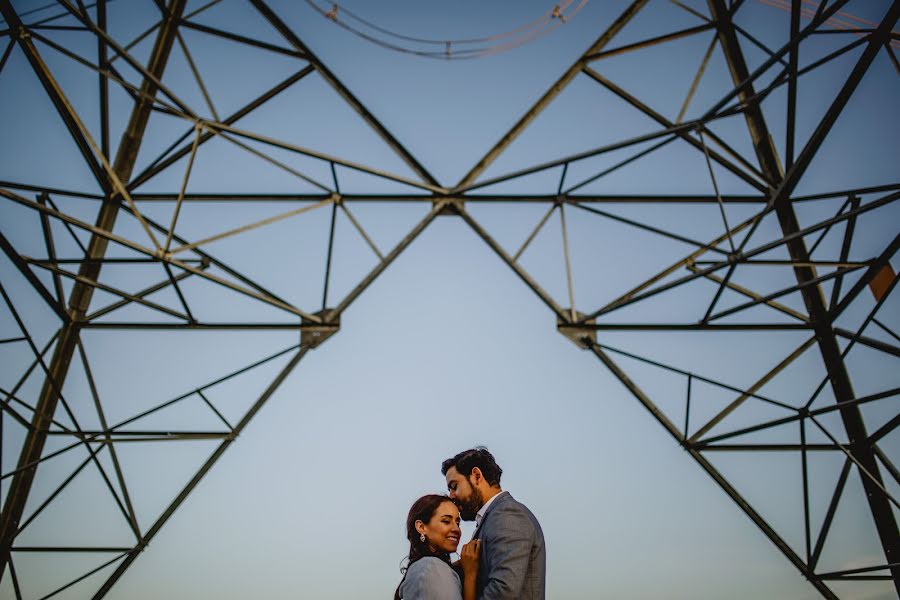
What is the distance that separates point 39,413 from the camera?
23.6 ft

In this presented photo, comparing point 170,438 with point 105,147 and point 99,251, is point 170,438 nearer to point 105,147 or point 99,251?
point 99,251

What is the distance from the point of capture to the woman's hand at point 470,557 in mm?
3633

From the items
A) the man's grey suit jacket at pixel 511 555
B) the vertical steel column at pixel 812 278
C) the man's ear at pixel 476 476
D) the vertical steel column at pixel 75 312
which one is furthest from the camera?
the vertical steel column at pixel 75 312

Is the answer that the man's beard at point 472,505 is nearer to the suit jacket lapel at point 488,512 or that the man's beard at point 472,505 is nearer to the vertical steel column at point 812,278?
the suit jacket lapel at point 488,512

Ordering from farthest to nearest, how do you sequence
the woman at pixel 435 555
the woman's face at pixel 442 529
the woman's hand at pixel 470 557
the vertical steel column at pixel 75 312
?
1. the vertical steel column at pixel 75 312
2. the woman's face at pixel 442 529
3. the woman's hand at pixel 470 557
4. the woman at pixel 435 555

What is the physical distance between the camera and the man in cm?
335

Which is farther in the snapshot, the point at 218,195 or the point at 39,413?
the point at 218,195

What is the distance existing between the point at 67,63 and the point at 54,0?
877 millimetres

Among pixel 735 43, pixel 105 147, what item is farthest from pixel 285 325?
pixel 735 43

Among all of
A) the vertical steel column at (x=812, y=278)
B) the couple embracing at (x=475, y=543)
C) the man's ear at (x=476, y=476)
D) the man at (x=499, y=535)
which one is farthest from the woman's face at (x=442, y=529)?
the vertical steel column at (x=812, y=278)

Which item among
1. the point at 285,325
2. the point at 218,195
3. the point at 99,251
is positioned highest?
the point at 218,195

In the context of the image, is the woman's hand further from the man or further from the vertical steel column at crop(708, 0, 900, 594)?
the vertical steel column at crop(708, 0, 900, 594)

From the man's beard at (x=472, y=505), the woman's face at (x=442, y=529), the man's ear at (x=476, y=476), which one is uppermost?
the man's ear at (x=476, y=476)

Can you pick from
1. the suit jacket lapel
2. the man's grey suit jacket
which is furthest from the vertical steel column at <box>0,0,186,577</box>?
the man's grey suit jacket
